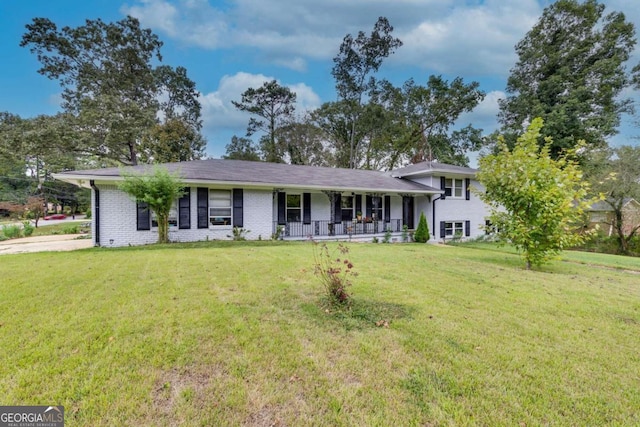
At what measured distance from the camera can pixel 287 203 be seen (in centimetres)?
1409

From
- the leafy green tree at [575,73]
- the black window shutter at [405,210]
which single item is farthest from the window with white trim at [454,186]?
the leafy green tree at [575,73]

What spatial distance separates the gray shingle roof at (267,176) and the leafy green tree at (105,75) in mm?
10730

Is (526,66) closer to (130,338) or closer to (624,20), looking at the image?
(624,20)

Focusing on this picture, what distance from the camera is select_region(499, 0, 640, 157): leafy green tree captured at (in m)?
19.3

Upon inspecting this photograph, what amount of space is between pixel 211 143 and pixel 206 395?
32.9 meters

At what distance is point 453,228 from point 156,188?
50.7ft

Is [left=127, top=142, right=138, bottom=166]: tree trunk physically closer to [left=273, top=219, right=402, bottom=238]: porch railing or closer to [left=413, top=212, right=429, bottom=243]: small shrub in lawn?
[left=273, top=219, right=402, bottom=238]: porch railing

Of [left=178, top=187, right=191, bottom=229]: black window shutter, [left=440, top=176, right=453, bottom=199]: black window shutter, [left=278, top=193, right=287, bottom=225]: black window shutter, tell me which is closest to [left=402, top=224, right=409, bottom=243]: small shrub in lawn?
[left=440, top=176, right=453, bottom=199]: black window shutter

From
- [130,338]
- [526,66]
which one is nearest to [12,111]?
[130,338]

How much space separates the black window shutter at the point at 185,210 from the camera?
11680 millimetres

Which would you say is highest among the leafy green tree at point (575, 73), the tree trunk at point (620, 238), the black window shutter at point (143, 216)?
the leafy green tree at point (575, 73)

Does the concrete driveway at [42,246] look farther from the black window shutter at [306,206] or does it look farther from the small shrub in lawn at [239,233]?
the black window shutter at [306,206]

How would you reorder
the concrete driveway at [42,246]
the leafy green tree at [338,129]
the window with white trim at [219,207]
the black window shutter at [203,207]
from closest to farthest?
the concrete driveway at [42,246], the black window shutter at [203,207], the window with white trim at [219,207], the leafy green tree at [338,129]

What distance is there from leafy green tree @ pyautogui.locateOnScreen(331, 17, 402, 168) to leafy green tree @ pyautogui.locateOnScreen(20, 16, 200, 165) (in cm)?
1612
